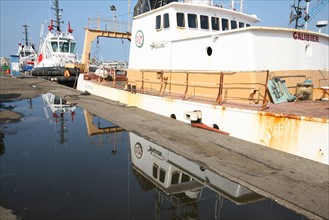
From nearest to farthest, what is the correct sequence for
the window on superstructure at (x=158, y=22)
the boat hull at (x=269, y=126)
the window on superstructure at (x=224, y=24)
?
the boat hull at (x=269, y=126) → the window on superstructure at (x=224, y=24) → the window on superstructure at (x=158, y=22)

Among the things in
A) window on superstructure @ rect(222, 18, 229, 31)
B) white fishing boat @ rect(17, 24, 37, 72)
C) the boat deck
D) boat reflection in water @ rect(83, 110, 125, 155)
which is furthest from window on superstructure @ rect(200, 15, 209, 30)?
white fishing boat @ rect(17, 24, 37, 72)

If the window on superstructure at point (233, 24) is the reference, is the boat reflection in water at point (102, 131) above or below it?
below

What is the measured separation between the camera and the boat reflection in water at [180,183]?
395 centimetres

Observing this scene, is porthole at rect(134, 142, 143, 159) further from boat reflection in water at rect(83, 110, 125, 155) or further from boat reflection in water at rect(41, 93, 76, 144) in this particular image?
boat reflection in water at rect(41, 93, 76, 144)

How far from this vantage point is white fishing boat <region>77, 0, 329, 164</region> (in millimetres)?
5807

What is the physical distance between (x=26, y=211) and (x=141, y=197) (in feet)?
5.34

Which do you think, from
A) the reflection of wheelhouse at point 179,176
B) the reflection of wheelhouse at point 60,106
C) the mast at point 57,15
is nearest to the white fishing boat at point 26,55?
the mast at point 57,15

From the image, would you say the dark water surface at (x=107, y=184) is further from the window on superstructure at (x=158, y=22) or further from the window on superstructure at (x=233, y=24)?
the window on superstructure at (x=233, y=24)

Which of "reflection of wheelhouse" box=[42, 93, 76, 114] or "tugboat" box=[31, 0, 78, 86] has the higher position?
"tugboat" box=[31, 0, 78, 86]

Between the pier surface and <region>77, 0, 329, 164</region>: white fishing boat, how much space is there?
32 cm

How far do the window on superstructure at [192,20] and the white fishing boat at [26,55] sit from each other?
40.7 m

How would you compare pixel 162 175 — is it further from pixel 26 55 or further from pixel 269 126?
pixel 26 55

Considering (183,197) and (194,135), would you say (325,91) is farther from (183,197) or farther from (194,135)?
(183,197)

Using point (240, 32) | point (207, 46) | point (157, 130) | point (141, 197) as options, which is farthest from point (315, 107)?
point (141, 197)
